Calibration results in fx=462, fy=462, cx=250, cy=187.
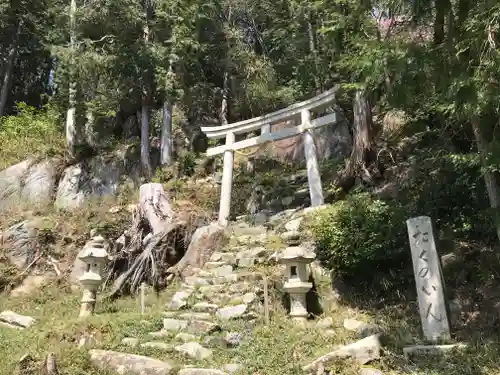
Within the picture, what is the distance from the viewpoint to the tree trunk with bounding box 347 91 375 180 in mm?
10930

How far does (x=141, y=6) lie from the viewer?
15344mm

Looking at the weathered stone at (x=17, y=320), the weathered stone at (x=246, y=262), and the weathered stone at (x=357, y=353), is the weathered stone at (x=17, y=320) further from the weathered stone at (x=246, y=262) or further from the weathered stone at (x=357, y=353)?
the weathered stone at (x=357, y=353)

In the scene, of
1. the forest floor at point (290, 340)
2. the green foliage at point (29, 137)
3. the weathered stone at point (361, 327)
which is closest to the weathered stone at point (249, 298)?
the forest floor at point (290, 340)

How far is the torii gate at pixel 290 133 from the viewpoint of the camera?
10.4m

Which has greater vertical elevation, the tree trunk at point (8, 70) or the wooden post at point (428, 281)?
the tree trunk at point (8, 70)

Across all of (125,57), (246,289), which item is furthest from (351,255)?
(125,57)

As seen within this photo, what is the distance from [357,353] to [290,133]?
22.7 ft

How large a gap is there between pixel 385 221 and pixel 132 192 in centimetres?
893

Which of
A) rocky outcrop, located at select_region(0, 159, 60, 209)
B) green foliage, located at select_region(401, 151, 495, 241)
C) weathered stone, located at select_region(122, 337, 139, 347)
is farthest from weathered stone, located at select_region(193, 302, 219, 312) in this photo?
rocky outcrop, located at select_region(0, 159, 60, 209)

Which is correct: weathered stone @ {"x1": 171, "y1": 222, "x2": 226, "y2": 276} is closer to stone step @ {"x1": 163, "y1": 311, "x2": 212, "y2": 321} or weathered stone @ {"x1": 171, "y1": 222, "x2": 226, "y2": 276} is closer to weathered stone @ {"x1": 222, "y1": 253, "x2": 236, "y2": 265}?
weathered stone @ {"x1": 222, "y1": 253, "x2": 236, "y2": 265}

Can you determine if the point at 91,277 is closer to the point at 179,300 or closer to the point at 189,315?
the point at 179,300

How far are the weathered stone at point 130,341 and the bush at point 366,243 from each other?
323 centimetres

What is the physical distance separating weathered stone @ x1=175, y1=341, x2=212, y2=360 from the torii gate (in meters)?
5.03

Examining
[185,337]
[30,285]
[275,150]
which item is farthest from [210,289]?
[275,150]
